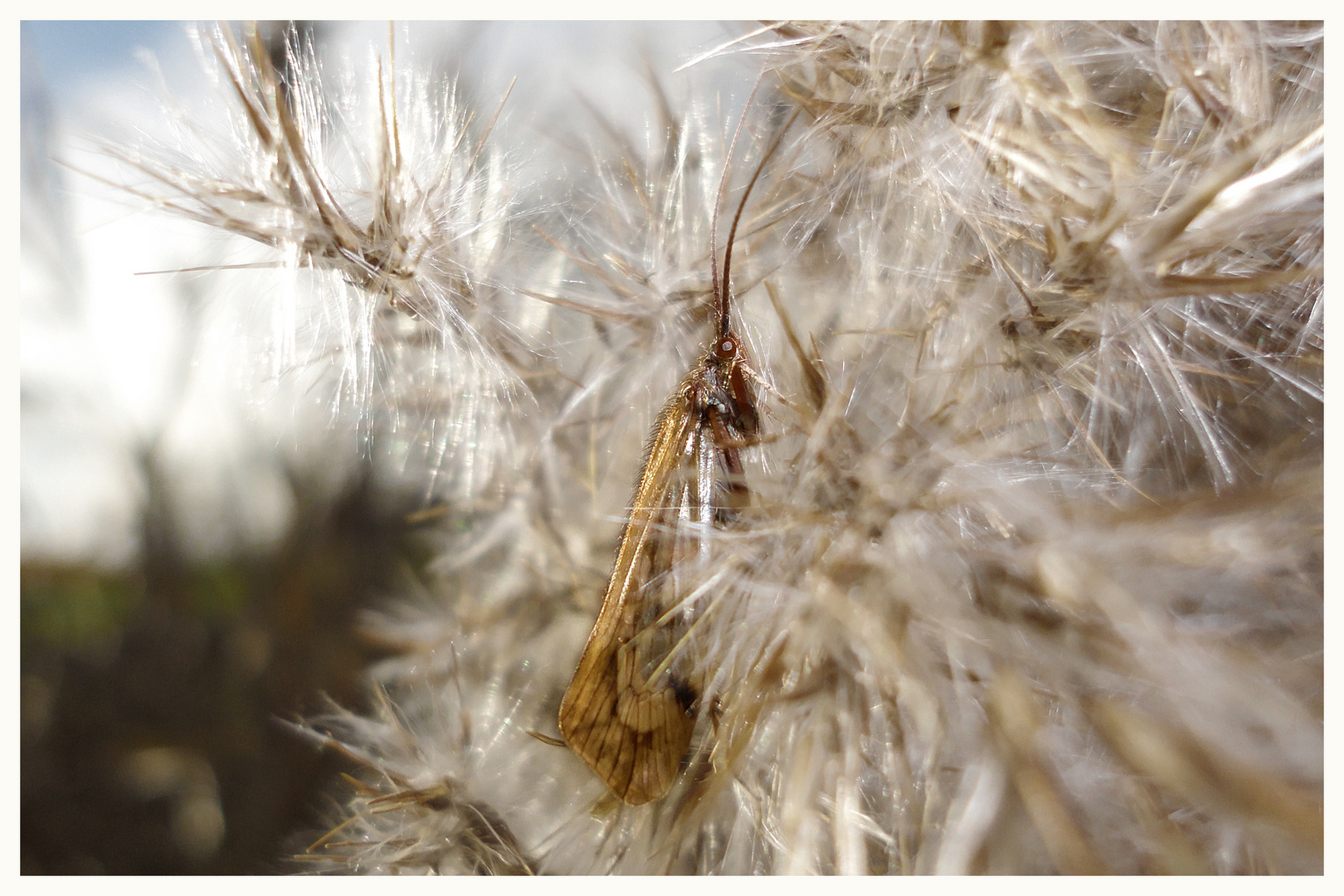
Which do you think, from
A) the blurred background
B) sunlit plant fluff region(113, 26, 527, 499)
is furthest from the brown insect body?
the blurred background

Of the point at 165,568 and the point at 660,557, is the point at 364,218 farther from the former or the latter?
the point at 165,568

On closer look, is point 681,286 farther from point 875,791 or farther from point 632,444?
point 875,791

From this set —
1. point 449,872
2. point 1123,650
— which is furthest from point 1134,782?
point 449,872

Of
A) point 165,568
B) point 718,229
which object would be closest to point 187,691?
point 165,568

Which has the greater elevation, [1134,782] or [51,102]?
[51,102]

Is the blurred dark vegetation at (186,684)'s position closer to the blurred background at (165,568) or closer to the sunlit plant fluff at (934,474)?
the blurred background at (165,568)

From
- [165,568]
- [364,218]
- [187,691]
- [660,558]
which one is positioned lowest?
[187,691]
